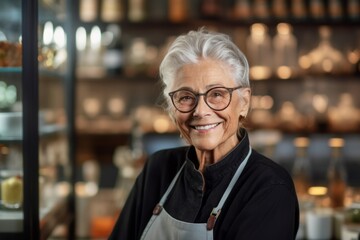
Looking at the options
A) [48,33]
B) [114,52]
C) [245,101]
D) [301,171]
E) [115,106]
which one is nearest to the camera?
[245,101]

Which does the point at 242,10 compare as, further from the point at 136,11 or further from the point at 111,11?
the point at 111,11

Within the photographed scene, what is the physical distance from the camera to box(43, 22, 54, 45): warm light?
7.46ft

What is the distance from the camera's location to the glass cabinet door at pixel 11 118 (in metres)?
1.97

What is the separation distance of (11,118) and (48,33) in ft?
1.43

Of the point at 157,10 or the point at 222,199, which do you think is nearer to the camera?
the point at 222,199

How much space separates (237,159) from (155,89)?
353cm

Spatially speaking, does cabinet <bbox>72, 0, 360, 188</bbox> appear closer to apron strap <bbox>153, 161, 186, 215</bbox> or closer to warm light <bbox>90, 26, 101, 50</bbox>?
warm light <bbox>90, 26, 101, 50</bbox>

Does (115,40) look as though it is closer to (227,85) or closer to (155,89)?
(155,89)

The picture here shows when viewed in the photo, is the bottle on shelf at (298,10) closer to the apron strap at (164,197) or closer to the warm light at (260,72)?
the warm light at (260,72)

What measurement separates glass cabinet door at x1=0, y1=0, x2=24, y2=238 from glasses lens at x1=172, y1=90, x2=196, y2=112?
533 millimetres

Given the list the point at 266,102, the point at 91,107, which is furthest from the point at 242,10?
the point at 91,107

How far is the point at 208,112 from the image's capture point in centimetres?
167

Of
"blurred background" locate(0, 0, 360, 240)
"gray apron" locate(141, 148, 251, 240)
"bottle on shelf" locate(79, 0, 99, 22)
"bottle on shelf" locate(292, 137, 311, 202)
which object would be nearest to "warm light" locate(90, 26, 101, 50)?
"blurred background" locate(0, 0, 360, 240)

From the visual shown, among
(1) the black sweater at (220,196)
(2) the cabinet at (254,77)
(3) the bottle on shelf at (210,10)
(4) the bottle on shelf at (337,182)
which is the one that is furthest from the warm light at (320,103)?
(1) the black sweater at (220,196)
